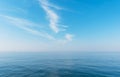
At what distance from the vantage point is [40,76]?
115 ft

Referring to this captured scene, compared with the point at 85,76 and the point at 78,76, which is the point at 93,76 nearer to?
the point at 85,76

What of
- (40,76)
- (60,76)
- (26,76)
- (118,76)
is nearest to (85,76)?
(60,76)

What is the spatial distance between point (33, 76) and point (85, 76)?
19.3m

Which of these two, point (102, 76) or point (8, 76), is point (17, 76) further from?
point (102, 76)

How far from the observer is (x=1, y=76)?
35.2 meters

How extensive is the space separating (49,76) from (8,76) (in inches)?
588

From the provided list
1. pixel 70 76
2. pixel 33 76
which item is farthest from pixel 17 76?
pixel 70 76

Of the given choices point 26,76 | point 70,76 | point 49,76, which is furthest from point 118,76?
point 26,76

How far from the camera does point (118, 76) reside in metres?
36.7

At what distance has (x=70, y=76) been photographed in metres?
35.8

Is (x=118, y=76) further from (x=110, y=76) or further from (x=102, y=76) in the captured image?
(x=102, y=76)

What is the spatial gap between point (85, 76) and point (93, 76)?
3079 millimetres

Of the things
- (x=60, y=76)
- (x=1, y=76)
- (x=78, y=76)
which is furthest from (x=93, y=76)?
(x=1, y=76)

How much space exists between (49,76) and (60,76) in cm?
408
